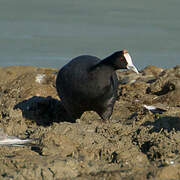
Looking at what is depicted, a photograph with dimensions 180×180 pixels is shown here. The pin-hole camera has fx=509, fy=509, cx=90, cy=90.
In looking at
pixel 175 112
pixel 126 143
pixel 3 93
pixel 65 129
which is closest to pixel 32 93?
pixel 3 93

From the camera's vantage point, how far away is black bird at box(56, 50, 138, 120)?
33.6ft

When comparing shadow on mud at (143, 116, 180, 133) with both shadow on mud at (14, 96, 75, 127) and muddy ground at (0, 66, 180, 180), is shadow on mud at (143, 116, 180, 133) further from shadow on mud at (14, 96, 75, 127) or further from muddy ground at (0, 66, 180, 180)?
shadow on mud at (14, 96, 75, 127)

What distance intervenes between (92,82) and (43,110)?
2.78 m

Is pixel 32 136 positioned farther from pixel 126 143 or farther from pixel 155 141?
pixel 155 141

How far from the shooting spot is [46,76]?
15734 millimetres

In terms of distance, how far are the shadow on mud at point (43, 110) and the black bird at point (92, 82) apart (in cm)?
147

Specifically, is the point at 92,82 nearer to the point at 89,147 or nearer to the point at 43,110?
the point at 43,110

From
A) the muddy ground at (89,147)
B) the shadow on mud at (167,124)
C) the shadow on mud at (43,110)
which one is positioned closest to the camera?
the muddy ground at (89,147)

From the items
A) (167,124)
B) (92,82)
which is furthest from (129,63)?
(167,124)

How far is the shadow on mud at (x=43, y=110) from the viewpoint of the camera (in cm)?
1216

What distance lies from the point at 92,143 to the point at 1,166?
1704 millimetres

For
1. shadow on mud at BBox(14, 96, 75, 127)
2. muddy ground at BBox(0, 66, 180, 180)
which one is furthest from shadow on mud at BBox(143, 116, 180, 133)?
shadow on mud at BBox(14, 96, 75, 127)

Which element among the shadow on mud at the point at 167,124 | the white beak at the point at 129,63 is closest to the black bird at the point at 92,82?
the white beak at the point at 129,63

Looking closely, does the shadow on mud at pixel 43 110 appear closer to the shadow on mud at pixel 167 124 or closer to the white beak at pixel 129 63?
the white beak at pixel 129 63
